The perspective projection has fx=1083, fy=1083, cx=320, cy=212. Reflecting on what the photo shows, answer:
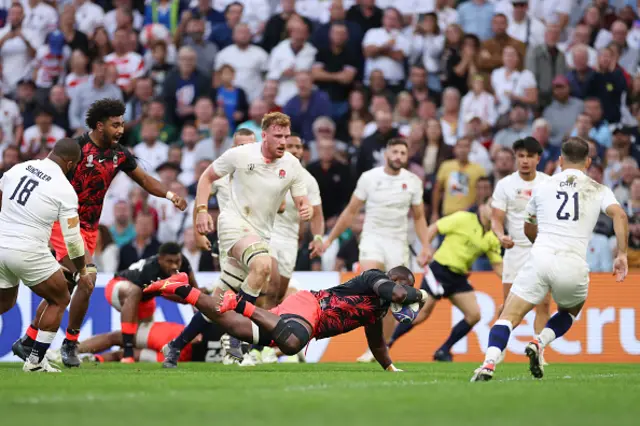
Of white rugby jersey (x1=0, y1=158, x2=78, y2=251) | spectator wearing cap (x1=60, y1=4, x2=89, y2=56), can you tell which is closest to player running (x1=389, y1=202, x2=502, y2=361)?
white rugby jersey (x1=0, y1=158, x2=78, y2=251)

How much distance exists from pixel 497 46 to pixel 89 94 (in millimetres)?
7680

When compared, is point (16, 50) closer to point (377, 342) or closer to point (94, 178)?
point (94, 178)

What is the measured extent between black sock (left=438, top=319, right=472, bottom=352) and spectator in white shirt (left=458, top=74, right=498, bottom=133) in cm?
475

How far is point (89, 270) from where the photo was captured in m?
10.8

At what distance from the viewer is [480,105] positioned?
19125mm

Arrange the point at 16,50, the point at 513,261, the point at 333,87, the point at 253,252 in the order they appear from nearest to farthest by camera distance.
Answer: the point at 253,252
the point at 513,261
the point at 333,87
the point at 16,50

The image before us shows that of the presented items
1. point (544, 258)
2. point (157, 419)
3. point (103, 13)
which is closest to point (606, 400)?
point (544, 258)

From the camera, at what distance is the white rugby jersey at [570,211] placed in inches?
379

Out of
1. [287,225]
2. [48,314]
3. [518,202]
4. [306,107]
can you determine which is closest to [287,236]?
[287,225]

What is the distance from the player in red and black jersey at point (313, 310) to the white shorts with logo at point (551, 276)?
101 cm

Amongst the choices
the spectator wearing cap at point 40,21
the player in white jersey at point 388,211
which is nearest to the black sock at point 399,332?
the player in white jersey at point 388,211

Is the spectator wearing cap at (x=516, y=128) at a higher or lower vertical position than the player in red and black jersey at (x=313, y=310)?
higher

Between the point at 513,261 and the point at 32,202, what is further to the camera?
the point at 513,261

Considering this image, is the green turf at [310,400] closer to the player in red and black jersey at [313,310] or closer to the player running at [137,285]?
the player in red and black jersey at [313,310]
